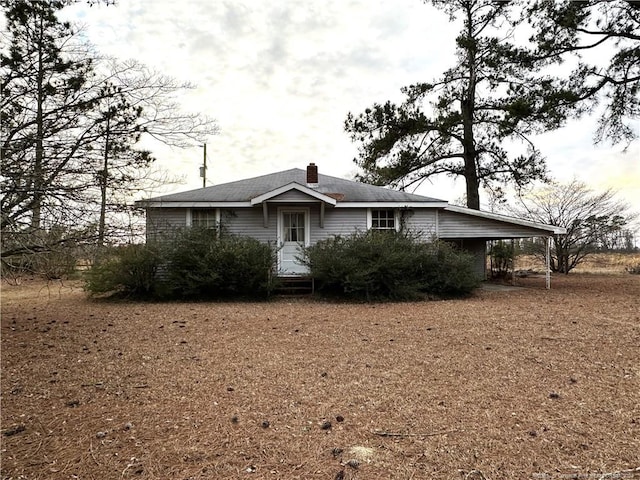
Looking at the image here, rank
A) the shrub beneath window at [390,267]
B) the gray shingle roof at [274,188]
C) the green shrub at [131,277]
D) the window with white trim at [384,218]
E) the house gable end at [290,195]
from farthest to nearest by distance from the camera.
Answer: the window with white trim at [384,218], the gray shingle roof at [274,188], the house gable end at [290,195], the shrub beneath window at [390,267], the green shrub at [131,277]

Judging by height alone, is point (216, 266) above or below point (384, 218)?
below

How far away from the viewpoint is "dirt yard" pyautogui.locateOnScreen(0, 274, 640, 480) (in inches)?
97.1

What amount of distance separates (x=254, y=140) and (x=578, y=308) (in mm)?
11613

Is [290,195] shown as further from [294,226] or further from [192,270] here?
[192,270]

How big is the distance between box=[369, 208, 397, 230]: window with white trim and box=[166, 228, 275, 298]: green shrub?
3.92 meters

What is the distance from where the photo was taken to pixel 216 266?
969 cm

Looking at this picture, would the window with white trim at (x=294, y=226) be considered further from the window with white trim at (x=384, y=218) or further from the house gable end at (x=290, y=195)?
the window with white trim at (x=384, y=218)

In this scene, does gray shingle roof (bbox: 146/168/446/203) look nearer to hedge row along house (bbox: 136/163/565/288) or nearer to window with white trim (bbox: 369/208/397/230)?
hedge row along house (bbox: 136/163/565/288)

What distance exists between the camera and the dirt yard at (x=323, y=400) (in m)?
2.47

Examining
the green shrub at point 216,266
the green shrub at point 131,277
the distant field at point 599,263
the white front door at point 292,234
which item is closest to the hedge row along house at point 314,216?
the white front door at point 292,234

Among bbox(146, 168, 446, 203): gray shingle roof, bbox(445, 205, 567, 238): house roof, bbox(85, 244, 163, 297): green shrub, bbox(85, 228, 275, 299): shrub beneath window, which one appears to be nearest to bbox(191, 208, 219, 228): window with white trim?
bbox(146, 168, 446, 203): gray shingle roof

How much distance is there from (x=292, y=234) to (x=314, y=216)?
0.87 m

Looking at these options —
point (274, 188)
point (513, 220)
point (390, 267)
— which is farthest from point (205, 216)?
point (513, 220)

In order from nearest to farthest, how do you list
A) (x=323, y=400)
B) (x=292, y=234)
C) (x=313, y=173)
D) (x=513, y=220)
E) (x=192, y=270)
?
(x=323, y=400) < (x=192, y=270) < (x=292, y=234) < (x=513, y=220) < (x=313, y=173)
